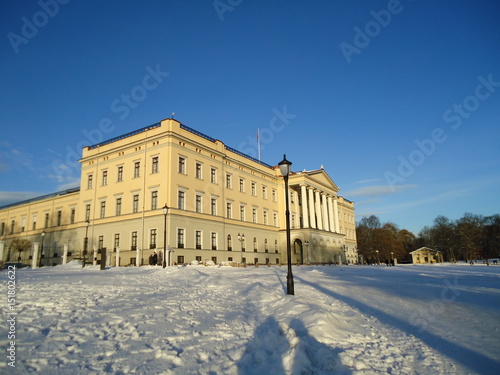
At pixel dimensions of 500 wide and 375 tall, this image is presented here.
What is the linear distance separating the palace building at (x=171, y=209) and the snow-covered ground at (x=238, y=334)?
21881 millimetres

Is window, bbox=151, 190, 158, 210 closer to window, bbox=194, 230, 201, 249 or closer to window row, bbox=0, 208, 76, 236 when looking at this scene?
window, bbox=194, 230, 201, 249

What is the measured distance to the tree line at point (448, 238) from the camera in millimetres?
89938

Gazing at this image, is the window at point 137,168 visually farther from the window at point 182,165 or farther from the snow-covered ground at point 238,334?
the snow-covered ground at point 238,334

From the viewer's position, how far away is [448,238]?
96000mm

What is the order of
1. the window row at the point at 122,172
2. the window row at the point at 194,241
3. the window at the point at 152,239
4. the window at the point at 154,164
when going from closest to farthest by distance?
the window at the point at 152,239, the window row at the point at 194,241, the window at the point at 154,164, the window row at the point at 122,172

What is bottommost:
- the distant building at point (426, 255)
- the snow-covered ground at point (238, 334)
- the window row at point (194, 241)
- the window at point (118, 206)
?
the snow-covered ground at point (238, 334)

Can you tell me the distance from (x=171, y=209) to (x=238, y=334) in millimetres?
28785

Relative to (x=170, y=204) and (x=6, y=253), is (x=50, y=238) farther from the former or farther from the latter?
(x=170, y=204)

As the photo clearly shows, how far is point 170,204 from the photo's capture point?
35.4 meters

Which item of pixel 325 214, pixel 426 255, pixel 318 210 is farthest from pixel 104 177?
pixel 426 255

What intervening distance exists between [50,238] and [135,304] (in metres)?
50.2

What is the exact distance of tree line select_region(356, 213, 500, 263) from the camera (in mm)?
89938

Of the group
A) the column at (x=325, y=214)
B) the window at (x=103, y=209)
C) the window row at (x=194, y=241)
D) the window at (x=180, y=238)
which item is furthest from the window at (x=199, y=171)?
the column at (x=325, y=214)

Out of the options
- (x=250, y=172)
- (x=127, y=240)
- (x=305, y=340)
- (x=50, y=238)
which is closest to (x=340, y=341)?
(x=305, y=340)
